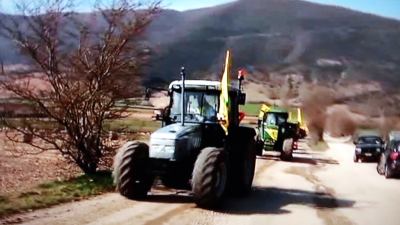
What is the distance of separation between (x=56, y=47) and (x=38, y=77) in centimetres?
109

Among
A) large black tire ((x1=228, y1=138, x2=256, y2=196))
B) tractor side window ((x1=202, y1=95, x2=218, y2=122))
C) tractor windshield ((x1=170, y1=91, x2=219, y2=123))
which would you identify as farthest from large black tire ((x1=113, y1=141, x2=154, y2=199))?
large black tire ((x1=228, y1=138, x2=256, y2=196))

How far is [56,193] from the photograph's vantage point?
583 inches

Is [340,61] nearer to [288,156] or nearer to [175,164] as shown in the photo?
[288,156]

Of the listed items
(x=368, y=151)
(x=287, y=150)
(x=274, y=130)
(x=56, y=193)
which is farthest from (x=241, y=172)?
(x=368, y=151)

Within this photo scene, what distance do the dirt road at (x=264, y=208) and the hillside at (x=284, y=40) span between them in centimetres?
3697

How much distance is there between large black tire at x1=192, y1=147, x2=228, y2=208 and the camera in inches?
520

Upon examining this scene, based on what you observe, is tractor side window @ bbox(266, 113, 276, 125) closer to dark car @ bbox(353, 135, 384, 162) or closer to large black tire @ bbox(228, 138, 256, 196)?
dark car @ bbox(353, 135, 384, 162)

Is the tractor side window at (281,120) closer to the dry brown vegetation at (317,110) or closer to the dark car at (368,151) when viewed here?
the dark car at (368,151)

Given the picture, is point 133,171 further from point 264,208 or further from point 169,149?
point 264,208

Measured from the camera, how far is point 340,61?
7394 centimetres

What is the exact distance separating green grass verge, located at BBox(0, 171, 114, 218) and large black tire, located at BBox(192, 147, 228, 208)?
2.88 metres

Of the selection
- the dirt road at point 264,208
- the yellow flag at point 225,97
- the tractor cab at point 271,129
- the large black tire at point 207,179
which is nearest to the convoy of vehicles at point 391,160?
the dirt road at point 264,208

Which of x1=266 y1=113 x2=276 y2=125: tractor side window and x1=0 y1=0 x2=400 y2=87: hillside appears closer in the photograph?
x1=266 y1=113 x2=276 y2=125: tractor side window

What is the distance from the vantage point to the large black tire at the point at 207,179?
520 inches
